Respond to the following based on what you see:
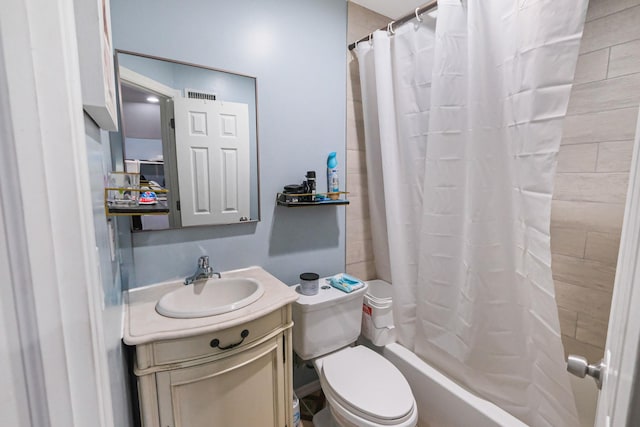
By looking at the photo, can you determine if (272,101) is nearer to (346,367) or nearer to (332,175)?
(332,175)

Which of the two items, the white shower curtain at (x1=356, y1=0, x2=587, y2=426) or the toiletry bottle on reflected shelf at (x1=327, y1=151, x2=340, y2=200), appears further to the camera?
the toiletry bottle on reflected shelf at (x1=327, y1=151, x2=340, y2=200)

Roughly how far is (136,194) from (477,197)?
1.35 m

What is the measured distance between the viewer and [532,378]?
119 cm

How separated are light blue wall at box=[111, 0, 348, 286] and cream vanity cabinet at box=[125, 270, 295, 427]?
45 centimetres

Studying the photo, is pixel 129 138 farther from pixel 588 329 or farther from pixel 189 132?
pixel 588 329

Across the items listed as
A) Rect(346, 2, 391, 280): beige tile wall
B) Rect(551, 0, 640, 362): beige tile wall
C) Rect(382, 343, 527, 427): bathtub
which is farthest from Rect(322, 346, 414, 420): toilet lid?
Rect(551, 0, 640, 362): beige tile wall

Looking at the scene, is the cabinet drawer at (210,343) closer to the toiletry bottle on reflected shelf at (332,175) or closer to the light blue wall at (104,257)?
the light blue wall at (104,257)

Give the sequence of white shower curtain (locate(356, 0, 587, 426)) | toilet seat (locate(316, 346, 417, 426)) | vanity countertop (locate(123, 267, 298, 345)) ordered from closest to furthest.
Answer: vanity countertop (locate(123, 267, 298, 345)), white shower curtain (locate(356, 0, 587, 426)), toilet seat (locate(316, 346, 417, 426))

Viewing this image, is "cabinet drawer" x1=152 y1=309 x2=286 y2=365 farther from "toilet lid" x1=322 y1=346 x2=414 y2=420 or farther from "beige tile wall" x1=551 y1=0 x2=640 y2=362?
"beige tile wall" x1=551 y1=0 x2=640 y2=362

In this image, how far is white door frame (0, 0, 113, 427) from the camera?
301mm

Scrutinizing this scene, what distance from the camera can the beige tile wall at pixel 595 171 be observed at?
1.35 meters

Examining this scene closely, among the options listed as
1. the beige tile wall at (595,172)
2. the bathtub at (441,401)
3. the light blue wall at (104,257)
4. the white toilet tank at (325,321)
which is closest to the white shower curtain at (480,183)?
the bathtub at (441,401)

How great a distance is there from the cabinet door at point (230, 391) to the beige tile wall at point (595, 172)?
5.23 feet

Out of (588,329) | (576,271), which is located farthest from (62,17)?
(588,329)
